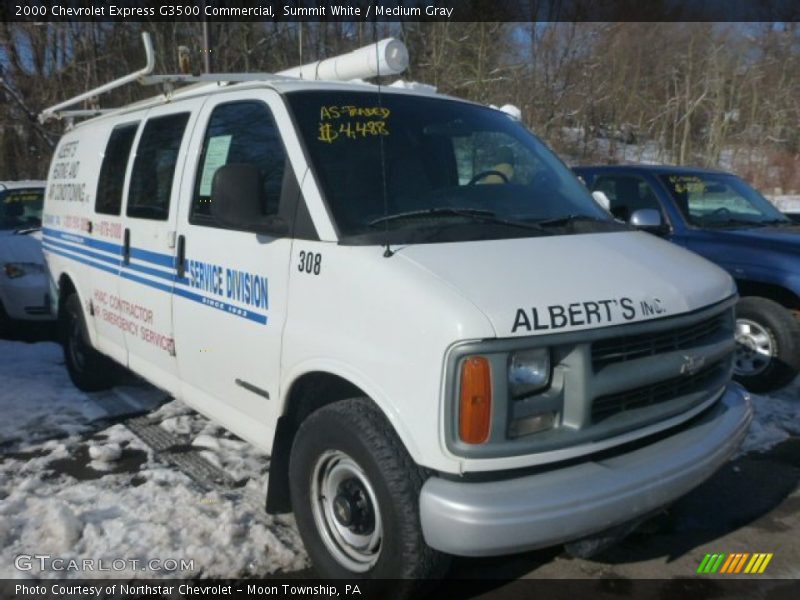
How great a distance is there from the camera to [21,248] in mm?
7594

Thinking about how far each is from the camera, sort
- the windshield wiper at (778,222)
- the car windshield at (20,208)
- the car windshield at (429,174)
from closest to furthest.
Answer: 1. the car windshield at (429,174)
2. the windshield wiper at (778,222)
3. the car windshield at (20,208)

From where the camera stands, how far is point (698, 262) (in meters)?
3.45

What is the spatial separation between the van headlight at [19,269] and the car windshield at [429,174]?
5.27m

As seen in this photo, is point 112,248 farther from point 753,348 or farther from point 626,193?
point 753,348

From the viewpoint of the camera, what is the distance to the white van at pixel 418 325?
2504 mm

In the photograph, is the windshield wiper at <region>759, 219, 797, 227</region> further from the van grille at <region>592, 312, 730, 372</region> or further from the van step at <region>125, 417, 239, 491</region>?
the van step at <region>125, 417, 239, 491</region>

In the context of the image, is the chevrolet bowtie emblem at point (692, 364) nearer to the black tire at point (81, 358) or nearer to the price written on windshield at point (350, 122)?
the price written on windshield at point (350, 122)

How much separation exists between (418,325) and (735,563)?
2157 mm

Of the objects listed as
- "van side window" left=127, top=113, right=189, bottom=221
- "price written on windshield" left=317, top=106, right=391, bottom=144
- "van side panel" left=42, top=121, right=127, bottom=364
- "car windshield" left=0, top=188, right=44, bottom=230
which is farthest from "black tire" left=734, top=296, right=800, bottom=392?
"car windshield" left=0, top=188, right=44, bottom=230

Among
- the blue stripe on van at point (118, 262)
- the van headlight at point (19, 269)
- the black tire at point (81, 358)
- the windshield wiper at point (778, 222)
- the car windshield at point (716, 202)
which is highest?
the car windshield at point (716, 202)

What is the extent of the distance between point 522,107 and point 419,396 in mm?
23124

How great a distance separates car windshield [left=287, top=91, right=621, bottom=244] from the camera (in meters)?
3.12

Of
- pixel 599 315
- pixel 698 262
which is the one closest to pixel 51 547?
pixel 599 315

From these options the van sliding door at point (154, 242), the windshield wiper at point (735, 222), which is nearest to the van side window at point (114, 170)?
the van sliding door at point (154, 242)
